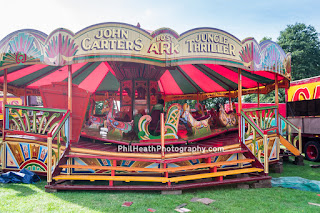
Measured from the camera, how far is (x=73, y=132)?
557 cm

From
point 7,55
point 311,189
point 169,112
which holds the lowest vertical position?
point 311,189

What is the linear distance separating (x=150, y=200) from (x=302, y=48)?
2851 cm

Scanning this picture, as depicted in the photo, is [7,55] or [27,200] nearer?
[27,200]

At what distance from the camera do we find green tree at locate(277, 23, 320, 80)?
24922 millimetres

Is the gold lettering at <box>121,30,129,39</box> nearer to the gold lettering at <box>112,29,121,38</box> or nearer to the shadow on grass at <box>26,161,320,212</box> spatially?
the gold lettering at <box>112,29,121,38</box>

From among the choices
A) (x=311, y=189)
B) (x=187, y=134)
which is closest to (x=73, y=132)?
(x=187, y=134)

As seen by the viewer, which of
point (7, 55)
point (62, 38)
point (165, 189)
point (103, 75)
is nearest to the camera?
point (165, 189)

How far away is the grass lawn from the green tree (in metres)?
24.0

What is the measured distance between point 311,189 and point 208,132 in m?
2.81

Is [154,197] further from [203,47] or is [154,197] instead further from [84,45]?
[84,45]

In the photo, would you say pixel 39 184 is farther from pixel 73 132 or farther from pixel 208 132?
pixel 208 132

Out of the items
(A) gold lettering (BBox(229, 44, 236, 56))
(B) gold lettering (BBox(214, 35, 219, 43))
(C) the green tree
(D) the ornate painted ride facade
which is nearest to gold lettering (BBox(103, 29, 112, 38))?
(D) the ornate painted ride facade

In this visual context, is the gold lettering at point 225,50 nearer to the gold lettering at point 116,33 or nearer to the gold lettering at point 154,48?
the gold lettering at point 154,48

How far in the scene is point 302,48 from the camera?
2612 cm
